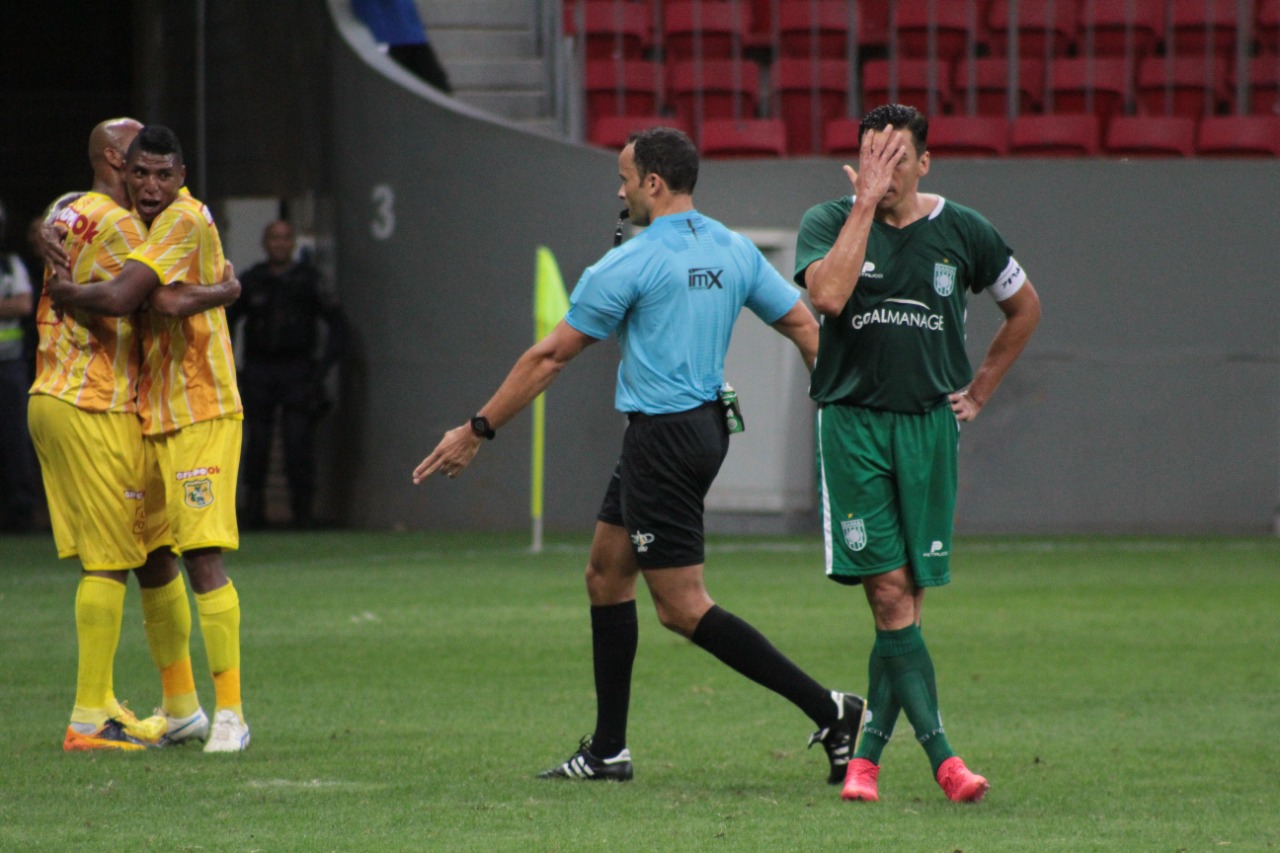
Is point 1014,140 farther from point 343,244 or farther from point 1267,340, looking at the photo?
point 343,244

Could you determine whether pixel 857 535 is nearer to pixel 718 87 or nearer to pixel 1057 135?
pixel 1057 135

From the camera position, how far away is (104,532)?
20.4 ft

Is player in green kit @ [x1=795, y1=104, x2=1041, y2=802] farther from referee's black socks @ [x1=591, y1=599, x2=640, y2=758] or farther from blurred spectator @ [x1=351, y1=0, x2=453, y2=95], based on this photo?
blurred spectator @ [x1=351, y1=0, x2=453, y2=95]

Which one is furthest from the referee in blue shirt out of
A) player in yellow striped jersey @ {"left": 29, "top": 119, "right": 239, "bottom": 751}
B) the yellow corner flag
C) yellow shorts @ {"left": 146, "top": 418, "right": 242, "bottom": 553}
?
the yellow corner flag

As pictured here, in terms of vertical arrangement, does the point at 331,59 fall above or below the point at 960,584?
above

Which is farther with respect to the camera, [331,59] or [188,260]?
[331,59]

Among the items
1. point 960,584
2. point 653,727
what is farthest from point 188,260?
point 960,584

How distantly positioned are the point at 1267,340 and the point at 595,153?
17.3 feet

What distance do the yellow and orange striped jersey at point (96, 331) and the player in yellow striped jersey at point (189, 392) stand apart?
60 millimetres

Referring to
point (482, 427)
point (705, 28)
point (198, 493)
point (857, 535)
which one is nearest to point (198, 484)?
point (198, 493)

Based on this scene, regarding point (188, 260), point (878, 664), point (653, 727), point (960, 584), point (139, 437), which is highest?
point (188, 260)

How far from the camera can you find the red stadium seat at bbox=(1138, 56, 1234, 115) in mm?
15258

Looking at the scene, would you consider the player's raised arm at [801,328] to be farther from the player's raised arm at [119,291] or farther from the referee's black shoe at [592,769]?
→ the player's raised arm at [119,291]

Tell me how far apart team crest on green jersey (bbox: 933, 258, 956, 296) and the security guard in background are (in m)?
10.2
